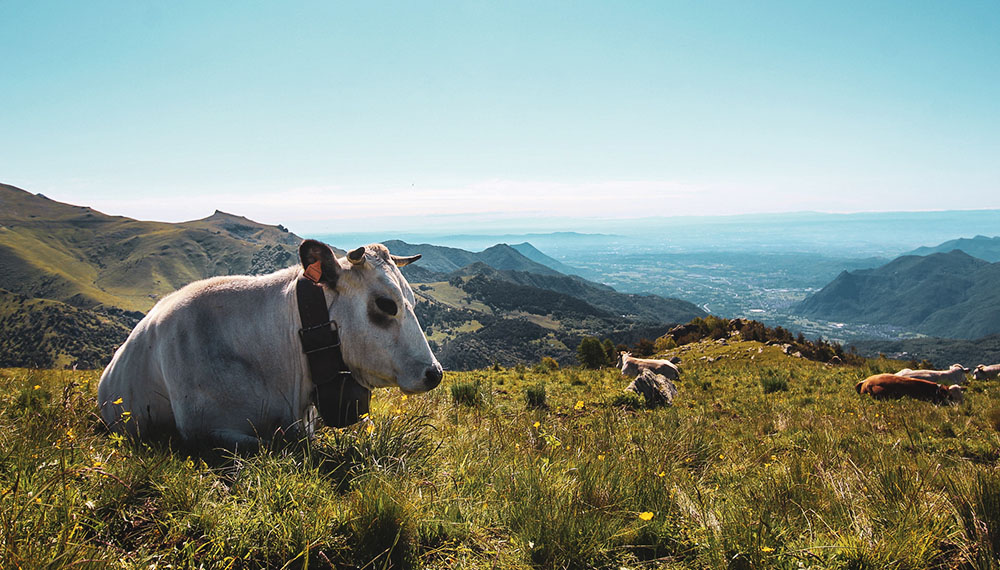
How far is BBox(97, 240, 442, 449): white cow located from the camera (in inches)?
116

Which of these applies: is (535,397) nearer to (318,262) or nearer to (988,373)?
(318,262)

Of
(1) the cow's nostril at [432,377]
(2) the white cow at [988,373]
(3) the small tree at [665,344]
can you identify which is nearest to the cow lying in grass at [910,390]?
(2) the white cow at [988,373]

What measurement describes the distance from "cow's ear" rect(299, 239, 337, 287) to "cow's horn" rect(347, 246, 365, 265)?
0.39ft

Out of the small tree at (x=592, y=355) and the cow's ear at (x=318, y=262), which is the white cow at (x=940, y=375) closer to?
the small tree at (x=592, y=355)

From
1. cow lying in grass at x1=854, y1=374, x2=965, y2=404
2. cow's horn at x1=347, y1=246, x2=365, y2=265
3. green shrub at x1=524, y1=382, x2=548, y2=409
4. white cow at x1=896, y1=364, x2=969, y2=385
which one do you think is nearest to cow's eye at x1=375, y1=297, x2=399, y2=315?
cow's horn at x1=347, y1=246, x2=365, y2=265

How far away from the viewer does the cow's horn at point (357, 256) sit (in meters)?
3.09

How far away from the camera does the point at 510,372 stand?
19.0 meters

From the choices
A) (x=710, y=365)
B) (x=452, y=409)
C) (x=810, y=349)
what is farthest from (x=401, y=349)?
(x=810, y=349)

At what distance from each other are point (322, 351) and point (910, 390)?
13980 mm

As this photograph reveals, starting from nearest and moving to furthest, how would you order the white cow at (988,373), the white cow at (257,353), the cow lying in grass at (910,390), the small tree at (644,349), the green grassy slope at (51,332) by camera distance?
1. the white cow at (257,353)
2. the cow lying in grass at (910,390)
3. the white cow at (988,373)
4. the small tree at (644,349)
5. the green grassy slope at (51,332)

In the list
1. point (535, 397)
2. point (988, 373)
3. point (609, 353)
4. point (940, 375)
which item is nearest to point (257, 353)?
point (535, 397)

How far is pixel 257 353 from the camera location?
3.16m

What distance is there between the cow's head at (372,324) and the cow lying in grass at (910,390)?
13213 mm

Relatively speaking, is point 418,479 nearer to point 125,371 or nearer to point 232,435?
point 232,435
